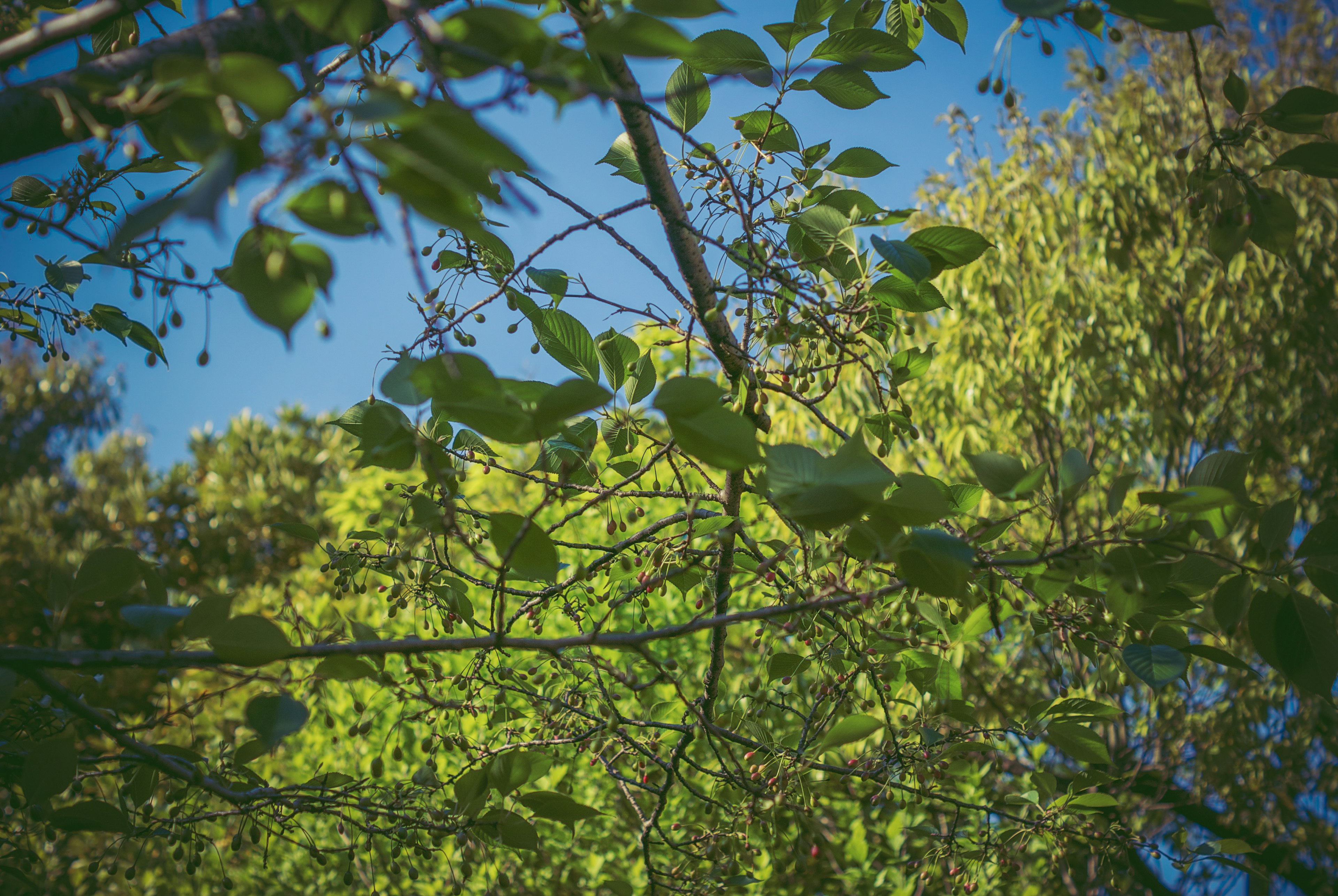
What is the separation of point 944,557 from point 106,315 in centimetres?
123

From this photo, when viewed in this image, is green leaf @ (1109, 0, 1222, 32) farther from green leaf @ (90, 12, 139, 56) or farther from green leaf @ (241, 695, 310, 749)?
green leaf @ (90, 12, 139, 56)

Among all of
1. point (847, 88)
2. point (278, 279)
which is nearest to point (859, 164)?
point (847, 88)

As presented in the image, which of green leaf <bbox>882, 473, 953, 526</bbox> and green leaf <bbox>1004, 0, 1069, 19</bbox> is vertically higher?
green leaf <bbox>1004, 0, 1069, 19</bbox>

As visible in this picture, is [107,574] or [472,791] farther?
[472,791]

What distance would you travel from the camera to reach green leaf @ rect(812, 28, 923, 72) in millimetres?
840

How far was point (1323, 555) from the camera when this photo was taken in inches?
24.6

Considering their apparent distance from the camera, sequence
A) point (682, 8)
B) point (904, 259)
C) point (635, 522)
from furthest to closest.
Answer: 1. point (635, 522)
2. point (904, 259)
3. point (682, 8)

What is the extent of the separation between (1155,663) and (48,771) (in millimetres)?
1116

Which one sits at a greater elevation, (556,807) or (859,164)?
(859,164)

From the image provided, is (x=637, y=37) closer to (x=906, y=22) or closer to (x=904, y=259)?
(x=904, y=259)

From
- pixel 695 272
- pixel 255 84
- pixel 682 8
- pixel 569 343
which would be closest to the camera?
pixel 255 84

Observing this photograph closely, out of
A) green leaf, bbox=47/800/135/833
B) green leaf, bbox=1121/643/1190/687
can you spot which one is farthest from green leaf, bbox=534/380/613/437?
green leaf, bbox=47/800/135/833

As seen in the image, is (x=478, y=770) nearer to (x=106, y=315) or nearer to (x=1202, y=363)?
(x=106, y=315)

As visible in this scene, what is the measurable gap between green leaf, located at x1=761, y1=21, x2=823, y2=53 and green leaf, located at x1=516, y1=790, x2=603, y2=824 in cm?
94
